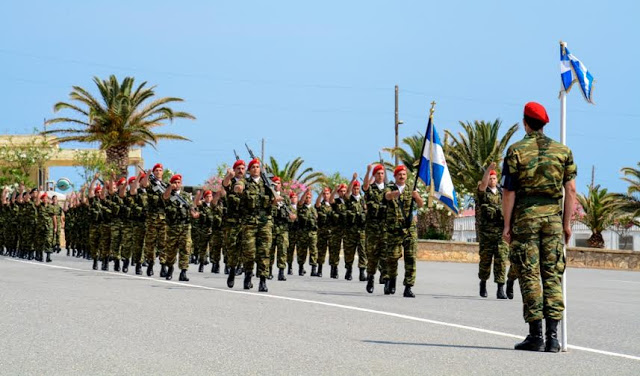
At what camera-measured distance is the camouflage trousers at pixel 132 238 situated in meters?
19.8

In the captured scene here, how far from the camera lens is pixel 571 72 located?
8.94 meters

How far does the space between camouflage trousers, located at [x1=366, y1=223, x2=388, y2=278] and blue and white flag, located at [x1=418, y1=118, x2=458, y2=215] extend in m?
1.15

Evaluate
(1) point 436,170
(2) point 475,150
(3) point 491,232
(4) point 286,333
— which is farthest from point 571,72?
(2) point 475,150

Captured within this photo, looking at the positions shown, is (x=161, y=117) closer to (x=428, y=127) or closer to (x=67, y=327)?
(x=428, y=127)

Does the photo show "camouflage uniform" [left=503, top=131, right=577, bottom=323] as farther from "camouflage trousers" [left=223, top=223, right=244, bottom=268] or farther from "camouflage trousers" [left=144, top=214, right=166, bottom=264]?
"camouflage trousers" [left=144, top=214, right=166, bottom=264]

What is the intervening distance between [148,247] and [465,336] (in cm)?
1010

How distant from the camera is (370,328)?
943 cm

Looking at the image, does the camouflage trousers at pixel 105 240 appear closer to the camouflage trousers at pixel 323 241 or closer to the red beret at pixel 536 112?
the camouflage trousers at pixel 323 241

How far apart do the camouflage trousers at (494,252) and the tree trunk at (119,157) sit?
1368 inches

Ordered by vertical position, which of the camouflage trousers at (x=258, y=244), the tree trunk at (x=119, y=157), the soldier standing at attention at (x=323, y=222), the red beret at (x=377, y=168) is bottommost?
the camouflage trousers at (x=258, y=244)

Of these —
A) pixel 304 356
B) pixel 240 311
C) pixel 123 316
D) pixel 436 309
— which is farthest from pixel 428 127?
pixel 304 356

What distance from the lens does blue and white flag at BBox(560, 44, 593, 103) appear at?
29.3ft

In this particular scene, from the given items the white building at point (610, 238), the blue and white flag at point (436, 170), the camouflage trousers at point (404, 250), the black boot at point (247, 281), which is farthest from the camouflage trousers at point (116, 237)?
the white building at point (610, 238)

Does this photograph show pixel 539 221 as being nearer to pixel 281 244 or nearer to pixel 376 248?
pixel 376 248
